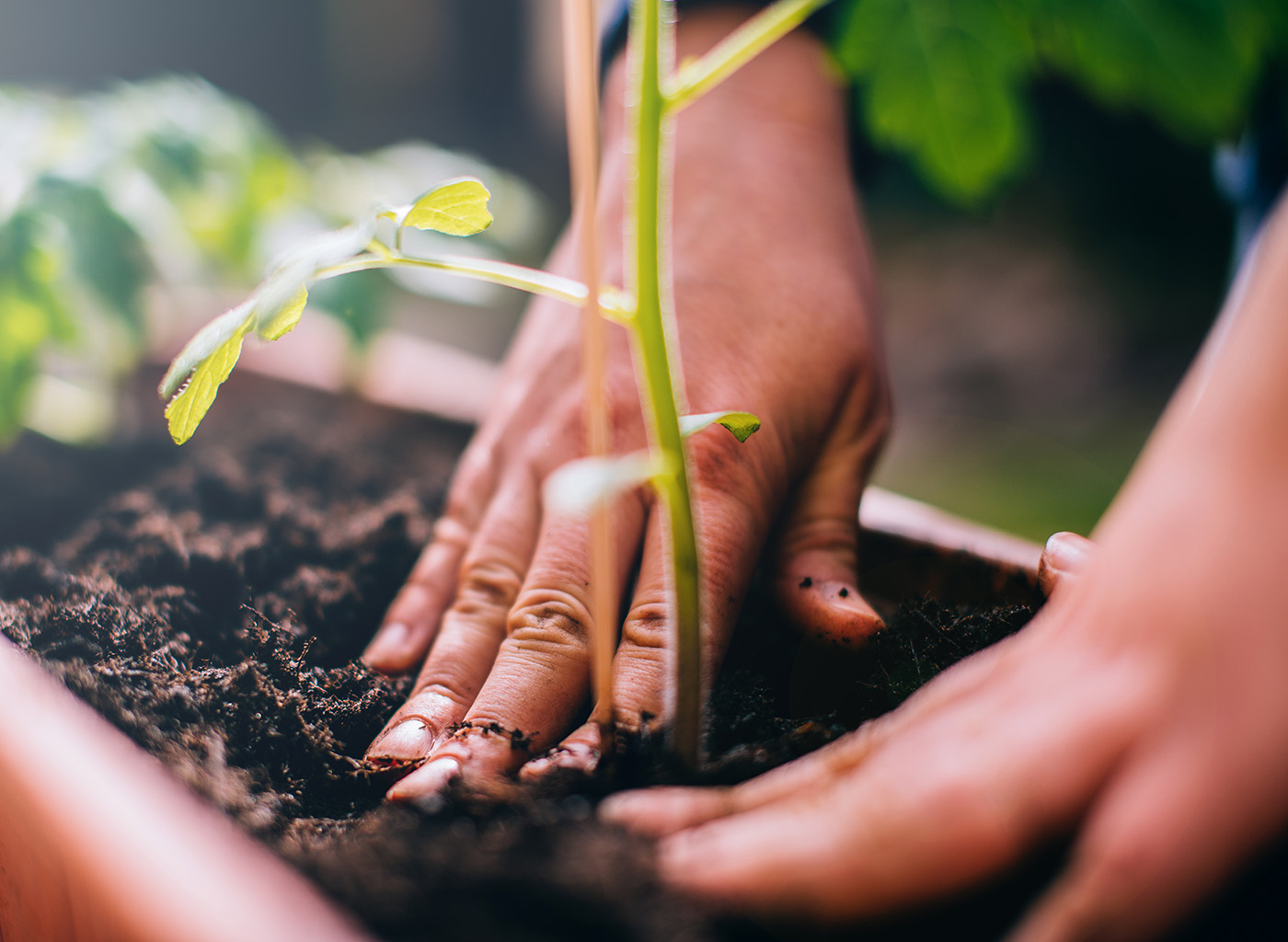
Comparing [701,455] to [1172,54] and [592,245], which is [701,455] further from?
[1172,54]

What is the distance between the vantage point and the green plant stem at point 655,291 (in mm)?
384

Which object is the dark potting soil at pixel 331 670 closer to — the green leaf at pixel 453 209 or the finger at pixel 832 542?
the finger at pixel 832 542

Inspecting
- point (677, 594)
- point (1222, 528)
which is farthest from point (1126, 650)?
point (677, 594)

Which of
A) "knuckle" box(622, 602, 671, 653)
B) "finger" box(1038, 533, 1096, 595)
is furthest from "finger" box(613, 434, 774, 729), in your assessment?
→ "finger" box(1038, 533, 1096, 595)

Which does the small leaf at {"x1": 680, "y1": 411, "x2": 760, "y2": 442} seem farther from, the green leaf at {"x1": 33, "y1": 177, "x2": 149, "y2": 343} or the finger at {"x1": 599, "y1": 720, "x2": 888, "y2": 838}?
the green leaf at {"x1": 33, "y1": 177, "x2": 149, "y2": 343}

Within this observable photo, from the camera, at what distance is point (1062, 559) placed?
0.58 m

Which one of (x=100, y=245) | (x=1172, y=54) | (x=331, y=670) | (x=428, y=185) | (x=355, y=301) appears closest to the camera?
→ (x=1172, y=54)

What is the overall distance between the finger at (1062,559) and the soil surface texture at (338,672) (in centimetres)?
4

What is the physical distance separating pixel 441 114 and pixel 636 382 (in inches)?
141

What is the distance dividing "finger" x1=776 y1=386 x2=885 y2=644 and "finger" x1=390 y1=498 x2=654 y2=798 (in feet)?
0.51

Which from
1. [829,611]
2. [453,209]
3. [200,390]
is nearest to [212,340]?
[200,390]

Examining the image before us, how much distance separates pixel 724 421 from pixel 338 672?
16.7 inches

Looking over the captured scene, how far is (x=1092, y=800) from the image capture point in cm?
33

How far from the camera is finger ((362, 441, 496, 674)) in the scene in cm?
71
